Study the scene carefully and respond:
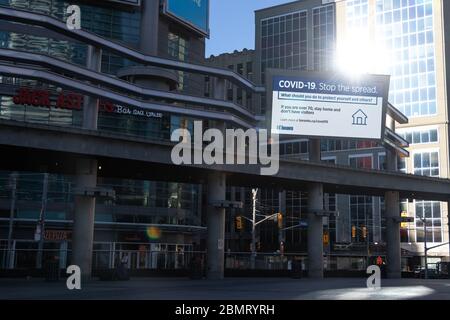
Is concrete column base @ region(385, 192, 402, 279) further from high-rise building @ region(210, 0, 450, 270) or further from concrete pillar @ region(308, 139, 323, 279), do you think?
high-rise building @ region(210, 0, 450, 270)

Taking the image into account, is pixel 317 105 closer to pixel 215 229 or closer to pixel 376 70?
pixel 215 229

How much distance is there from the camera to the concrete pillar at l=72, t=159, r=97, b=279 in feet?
121

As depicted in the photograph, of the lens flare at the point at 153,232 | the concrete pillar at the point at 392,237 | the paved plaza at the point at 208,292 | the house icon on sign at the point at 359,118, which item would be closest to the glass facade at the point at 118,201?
the lens flare at the point at 153,232

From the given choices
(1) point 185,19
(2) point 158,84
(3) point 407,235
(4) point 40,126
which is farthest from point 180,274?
(3) point 407,235

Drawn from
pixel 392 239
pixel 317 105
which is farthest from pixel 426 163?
pixel 317 105

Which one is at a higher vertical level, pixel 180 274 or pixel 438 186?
pixel 438 186

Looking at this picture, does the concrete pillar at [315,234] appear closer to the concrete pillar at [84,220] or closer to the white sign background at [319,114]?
the white sign background at [319,114]

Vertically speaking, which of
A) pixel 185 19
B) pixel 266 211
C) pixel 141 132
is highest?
pixel 185 19

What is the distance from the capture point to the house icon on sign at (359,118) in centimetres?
5041

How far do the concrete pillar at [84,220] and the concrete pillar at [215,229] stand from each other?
965 centimetres

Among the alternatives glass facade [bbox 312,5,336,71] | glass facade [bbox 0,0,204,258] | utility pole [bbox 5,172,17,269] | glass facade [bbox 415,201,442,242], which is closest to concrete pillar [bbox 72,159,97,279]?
utility pole [bbox 5,172,17,269]

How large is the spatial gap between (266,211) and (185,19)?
51.7 meters
